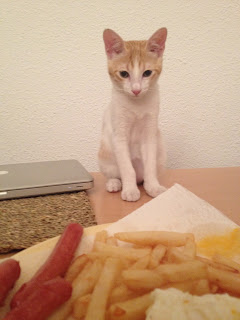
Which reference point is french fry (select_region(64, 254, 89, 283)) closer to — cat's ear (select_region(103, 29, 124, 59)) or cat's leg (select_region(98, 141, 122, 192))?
cat's leg (select_region(98, 141, 122, 192))

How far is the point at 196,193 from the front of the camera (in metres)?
0.93

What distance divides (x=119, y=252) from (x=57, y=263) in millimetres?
110

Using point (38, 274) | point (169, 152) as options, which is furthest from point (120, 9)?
point (38, 274)

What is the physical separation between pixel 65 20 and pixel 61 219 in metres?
0.99

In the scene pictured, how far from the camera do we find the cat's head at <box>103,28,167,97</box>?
2.81 feet

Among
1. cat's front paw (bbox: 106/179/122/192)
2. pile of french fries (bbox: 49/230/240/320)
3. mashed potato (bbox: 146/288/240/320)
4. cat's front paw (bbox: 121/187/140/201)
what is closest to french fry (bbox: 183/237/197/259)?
pile of french fries (bbox: 49/230/240/320)

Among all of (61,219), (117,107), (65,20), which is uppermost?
(65,20)

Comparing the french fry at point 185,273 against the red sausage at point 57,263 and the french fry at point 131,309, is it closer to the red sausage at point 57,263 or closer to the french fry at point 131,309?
the french fry at point 131,309

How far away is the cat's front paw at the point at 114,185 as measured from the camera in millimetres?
971

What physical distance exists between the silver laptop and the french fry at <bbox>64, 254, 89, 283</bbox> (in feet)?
1.54

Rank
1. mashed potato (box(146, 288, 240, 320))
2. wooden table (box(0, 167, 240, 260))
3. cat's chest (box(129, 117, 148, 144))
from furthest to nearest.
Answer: cat's chest (box(129, 117, 148, 144)) < wooden table (box(0, 167, 240, 260)) < mashed potato (box(146, 288, 240, 320))

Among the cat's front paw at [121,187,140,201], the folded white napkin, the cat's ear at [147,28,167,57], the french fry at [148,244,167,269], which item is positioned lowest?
the cat's front paw at [121,187,140,201]

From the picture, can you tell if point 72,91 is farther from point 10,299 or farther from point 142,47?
point 10,299

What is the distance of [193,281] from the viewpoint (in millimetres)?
400
